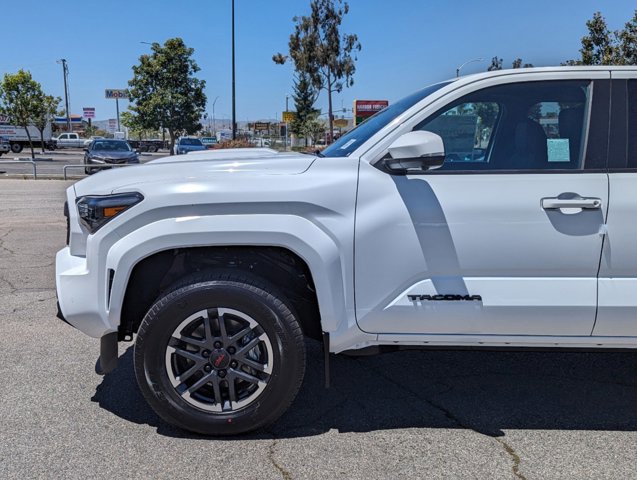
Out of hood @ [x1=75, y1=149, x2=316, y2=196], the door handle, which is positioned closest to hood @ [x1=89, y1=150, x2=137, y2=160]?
hood @ [x1=75, y1=149, x2=316, y2=196]

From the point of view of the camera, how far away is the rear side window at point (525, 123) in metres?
3.24

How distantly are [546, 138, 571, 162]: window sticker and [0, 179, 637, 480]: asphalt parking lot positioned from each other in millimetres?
1531

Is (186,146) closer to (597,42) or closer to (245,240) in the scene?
(597,42)

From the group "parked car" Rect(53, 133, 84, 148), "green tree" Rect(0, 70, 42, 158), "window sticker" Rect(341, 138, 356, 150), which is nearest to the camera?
"window sticker" Rect(341, 138, 356, 150)

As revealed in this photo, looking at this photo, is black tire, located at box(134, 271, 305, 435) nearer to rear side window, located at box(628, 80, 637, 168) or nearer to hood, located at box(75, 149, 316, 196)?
hood, located at box(75, 149, 316, 196)

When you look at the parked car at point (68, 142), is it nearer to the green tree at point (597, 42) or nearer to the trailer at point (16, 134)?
the trailer at point (16, 134)

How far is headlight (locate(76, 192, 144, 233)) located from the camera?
3.12m

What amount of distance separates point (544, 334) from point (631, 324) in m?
0.44

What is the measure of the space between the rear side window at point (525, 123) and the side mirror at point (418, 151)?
256 millimetres

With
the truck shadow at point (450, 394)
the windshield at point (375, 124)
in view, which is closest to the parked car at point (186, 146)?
the truck shadow at point (450, 394)

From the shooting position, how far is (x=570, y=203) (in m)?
3.06

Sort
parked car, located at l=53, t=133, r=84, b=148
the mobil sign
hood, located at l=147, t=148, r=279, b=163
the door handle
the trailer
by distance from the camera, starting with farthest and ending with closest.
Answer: parked car, located at l=53, t=133, r=84, b=148 < the mobil sign < the trailer < hood, located at l=147, t=148, r=279, b=163 < the door handle

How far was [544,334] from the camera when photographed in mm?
3141

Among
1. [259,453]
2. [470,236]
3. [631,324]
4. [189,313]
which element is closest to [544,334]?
[631,324]
